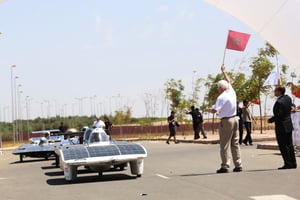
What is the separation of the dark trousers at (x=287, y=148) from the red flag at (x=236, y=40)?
7.01 feet

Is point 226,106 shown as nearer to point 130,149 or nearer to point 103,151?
point 130,149

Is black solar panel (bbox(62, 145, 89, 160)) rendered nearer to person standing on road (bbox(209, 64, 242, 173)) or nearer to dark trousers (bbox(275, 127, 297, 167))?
person standing on road (bbox(209, 64, 242, 173))

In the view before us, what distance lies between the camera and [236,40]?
14.5m

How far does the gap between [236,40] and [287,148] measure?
8.92 feet

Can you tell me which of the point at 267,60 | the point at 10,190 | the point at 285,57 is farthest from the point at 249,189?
the point at 267,60

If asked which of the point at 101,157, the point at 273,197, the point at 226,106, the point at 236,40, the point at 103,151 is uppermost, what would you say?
the point at 236,40

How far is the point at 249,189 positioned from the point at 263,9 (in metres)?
4.07

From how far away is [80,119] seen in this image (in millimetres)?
140000

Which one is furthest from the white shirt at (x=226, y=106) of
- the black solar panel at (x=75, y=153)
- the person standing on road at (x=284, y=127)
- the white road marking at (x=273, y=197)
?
the white road marking at (x=273, y=197)

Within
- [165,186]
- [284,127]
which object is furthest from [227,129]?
[165,186]

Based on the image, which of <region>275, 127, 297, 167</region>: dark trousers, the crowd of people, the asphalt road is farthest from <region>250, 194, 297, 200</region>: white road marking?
<region>275, 127, 297, 167</region>: dark trousers

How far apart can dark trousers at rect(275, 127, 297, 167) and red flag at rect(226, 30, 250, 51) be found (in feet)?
7.01

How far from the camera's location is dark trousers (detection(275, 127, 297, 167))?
1355 centimetres

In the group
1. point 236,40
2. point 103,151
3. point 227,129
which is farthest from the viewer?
point 236,40
